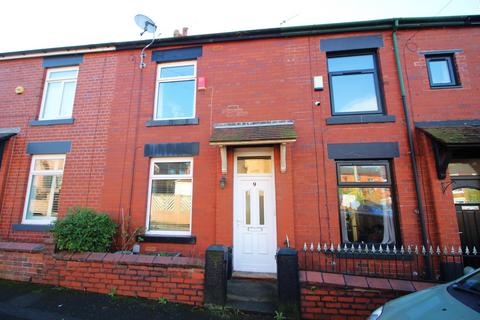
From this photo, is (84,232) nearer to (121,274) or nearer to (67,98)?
(121,274)

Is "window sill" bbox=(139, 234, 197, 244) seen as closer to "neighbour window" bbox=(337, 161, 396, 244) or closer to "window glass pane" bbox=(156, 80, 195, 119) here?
"window glass pane" bbox=(156, 80, 195, 119)

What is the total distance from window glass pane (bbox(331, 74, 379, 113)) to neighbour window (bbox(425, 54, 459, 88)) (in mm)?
1331

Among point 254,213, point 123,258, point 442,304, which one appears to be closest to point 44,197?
point 123,258

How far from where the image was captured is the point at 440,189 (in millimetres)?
4930

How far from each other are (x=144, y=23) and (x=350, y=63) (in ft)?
19.5

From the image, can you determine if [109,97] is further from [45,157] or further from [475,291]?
[475,291]

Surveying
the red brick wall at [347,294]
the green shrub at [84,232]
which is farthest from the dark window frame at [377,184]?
the green shrub at [84,232]

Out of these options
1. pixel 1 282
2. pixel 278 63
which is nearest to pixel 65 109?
pixel 1 282

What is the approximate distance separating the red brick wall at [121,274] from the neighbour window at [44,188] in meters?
1.94

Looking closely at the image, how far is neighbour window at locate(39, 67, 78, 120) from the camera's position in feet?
22.8

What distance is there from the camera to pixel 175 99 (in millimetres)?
6613

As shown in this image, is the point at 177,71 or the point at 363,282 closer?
Result: the point at 363,282

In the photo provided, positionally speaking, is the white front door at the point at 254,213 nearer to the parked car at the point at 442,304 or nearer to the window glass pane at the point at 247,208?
the window glass pane at the point at 247,208

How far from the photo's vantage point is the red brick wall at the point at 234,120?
521cm
